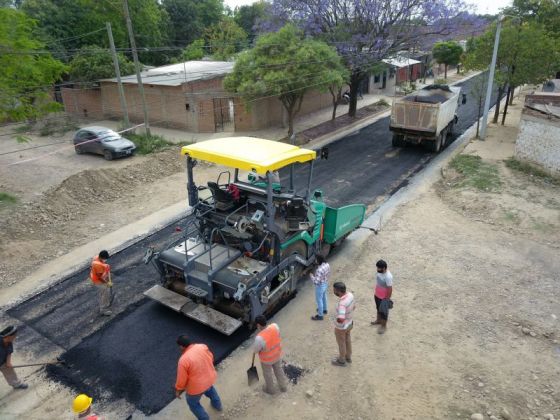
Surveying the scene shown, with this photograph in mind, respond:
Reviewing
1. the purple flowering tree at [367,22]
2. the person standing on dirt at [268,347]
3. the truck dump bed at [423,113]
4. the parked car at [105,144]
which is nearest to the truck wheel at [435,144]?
the truck dump bed at [423,113]

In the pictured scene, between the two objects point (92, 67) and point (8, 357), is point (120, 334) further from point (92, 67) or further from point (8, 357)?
point (92, 67)

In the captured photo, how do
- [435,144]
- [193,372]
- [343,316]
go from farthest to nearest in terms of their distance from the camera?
1. [435,144]
2. [343,316]
3. [193,372]

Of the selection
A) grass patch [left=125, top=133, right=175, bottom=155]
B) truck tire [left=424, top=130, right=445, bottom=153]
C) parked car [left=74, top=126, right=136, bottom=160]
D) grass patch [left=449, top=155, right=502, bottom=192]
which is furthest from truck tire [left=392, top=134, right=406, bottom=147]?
parked car [left=74, top=126, right=136, bottom=160]

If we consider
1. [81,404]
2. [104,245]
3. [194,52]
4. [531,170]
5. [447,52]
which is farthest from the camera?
[447,52]

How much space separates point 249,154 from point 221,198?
47.6 inches

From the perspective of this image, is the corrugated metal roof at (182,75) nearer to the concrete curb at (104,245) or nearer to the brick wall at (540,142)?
the concrete curb at (104,245)

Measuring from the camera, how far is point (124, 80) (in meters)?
24.6

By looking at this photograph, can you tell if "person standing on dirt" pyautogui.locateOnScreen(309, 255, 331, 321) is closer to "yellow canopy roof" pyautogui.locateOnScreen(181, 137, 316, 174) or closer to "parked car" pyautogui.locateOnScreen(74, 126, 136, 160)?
"yellow canopy roof" pyautogui.locateOnScreen(181, 137, 316, 174)

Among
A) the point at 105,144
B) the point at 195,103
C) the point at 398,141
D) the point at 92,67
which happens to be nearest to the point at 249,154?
the point at 105,144

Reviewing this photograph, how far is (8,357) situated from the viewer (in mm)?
6113

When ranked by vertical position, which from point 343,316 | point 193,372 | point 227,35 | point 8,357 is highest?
point 227,35

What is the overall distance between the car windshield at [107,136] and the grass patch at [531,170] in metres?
15.6

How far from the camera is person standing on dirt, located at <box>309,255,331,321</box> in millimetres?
7462

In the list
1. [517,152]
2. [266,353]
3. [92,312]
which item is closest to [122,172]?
[92,312]
